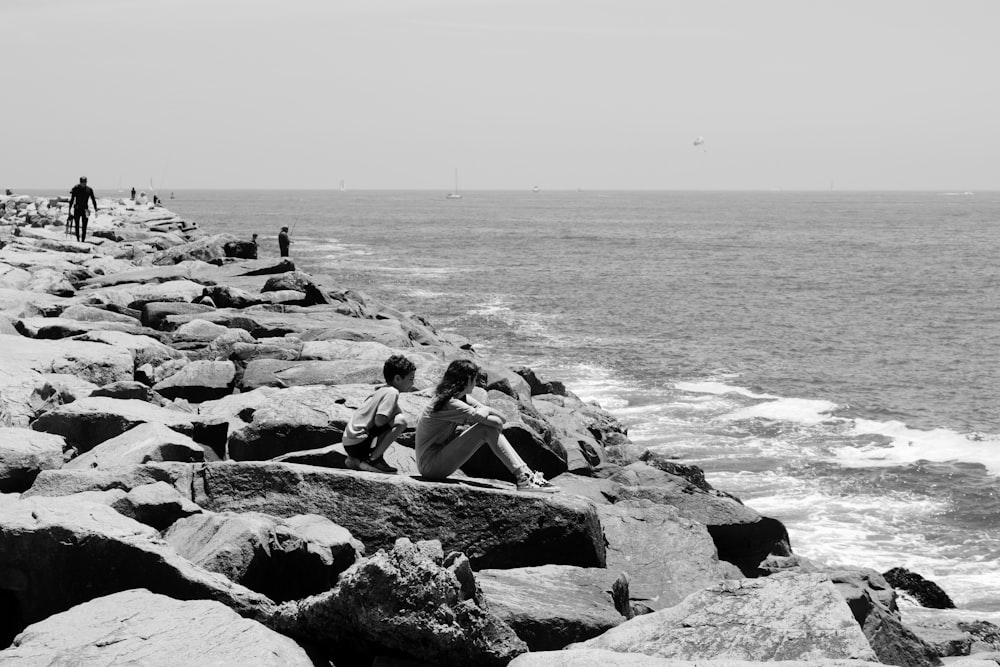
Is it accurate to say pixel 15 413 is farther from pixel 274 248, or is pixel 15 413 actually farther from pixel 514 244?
pixel 514 244

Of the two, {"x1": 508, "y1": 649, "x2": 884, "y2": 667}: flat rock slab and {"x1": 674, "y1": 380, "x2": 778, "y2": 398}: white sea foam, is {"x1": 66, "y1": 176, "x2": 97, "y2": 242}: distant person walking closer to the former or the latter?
{"x1": 674, "y1": 380, "x2": 778, "y2": 398}: white sea foam

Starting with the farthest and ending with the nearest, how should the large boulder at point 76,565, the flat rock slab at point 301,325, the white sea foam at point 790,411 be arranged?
the white sea foam at point 790,411
the flat rock slab at point 301,325
the large boulder at point 76,565

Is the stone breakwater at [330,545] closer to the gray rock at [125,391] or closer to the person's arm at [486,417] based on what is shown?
the gray rock at [125,391]

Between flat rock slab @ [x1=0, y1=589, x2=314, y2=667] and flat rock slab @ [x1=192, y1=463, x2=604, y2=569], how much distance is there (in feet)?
5.85

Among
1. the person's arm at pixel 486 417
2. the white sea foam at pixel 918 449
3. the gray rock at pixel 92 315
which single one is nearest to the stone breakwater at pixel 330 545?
the person's arm at pixel 486 417

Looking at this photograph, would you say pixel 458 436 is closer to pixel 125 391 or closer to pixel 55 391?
pixel 125 391

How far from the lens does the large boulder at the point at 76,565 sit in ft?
19.8

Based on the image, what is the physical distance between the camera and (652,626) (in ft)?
19.1

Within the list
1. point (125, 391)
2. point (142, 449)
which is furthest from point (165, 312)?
point (142, 449)

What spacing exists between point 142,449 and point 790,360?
892 inches

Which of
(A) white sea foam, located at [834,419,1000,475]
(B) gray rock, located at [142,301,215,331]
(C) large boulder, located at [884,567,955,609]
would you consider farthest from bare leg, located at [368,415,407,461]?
(A) white sea foam, located at [834,419,1000,475]

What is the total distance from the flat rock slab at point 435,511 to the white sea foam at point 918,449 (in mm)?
11943

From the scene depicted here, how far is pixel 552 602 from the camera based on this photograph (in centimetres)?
645

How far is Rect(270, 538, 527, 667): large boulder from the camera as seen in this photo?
5.42 meters
